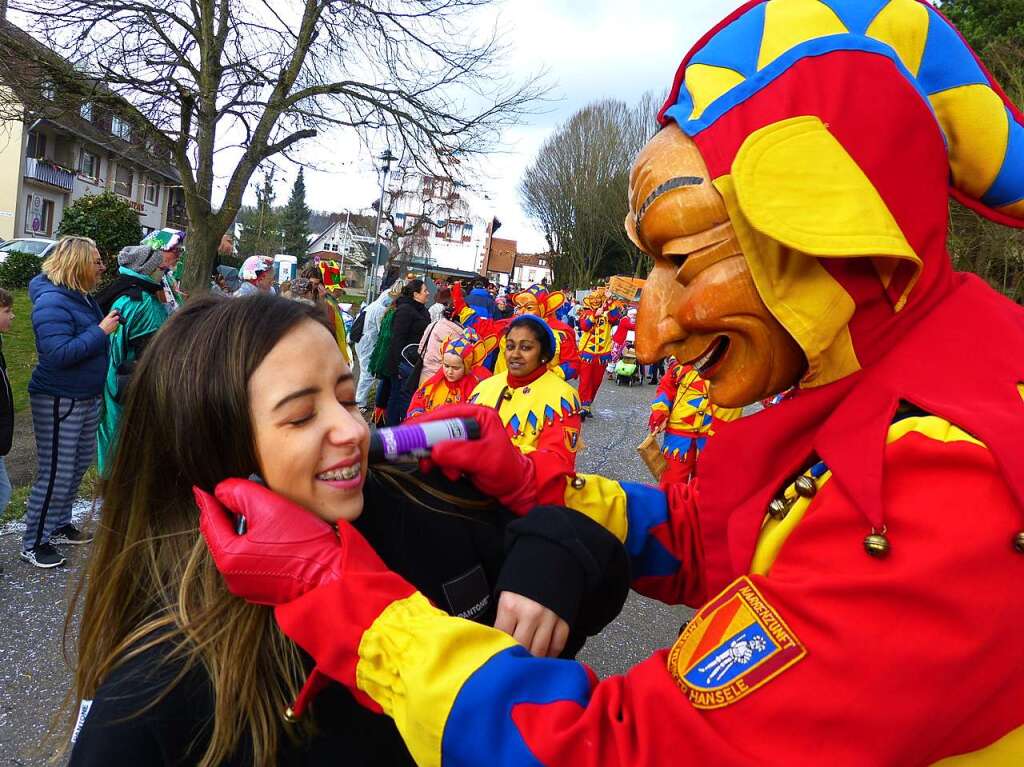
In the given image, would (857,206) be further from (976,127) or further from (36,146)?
(36,146)

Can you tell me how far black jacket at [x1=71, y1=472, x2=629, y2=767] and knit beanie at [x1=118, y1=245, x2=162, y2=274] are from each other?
4.08 metres

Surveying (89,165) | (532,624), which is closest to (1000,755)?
(532,624)

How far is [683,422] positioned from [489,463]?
12.9 ft

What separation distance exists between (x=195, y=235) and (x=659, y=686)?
10.1 metres

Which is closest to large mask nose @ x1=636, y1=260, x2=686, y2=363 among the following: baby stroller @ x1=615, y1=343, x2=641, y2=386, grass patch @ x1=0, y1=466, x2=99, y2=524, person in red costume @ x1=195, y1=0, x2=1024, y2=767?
person in red costume @ x1=195, y1=0, x2=1024, y2=767

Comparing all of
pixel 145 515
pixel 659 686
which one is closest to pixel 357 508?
pixel 145 515

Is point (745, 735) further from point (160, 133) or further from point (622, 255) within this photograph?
point (622, 255)

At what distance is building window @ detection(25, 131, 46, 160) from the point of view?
99.8 ft

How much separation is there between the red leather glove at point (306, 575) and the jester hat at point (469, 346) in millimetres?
5039

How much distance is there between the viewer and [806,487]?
3.45 feet

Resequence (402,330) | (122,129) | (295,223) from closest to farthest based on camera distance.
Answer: (402,330) → (122,129) → (295,223)

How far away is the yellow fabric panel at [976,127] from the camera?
118 centimetres

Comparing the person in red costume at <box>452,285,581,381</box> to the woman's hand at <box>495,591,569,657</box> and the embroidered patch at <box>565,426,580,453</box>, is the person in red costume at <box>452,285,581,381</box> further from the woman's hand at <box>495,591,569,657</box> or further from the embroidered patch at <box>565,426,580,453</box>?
the woman's hand at <box>495,591,569,657</box>

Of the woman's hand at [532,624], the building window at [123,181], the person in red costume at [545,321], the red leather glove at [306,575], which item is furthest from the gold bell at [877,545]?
the building window at [123,181]
